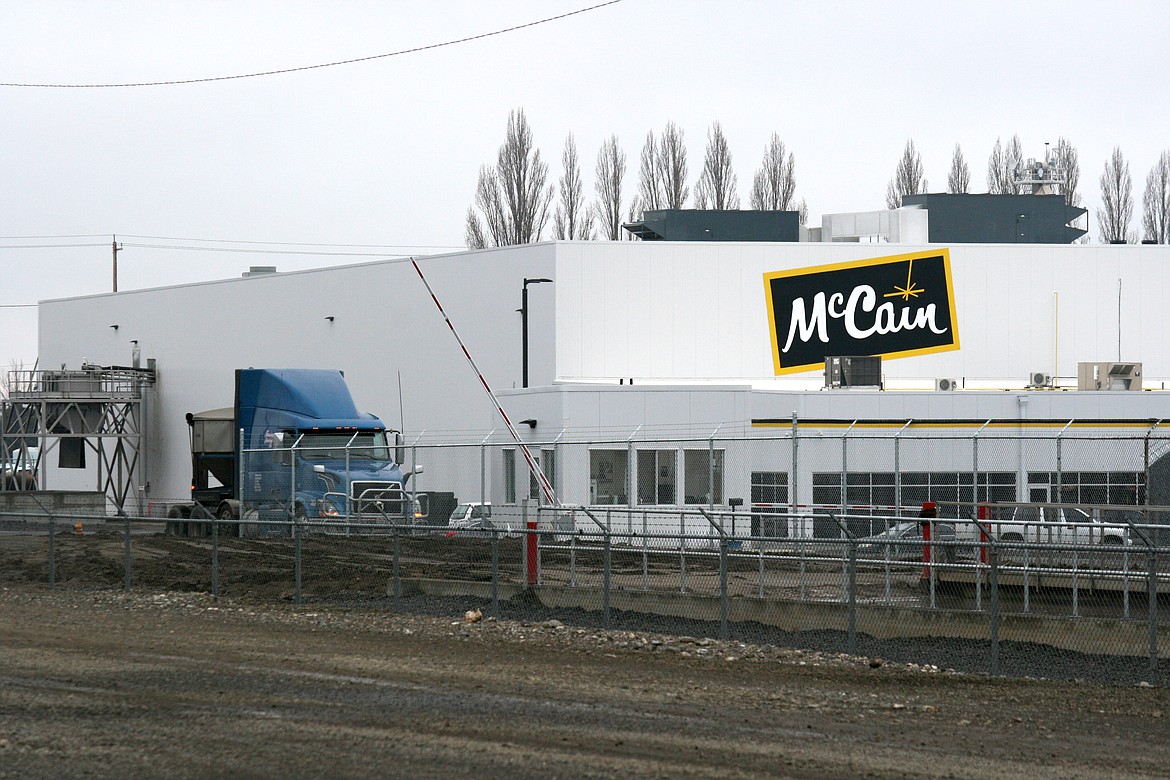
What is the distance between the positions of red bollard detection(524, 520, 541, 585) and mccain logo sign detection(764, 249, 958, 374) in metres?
27.2

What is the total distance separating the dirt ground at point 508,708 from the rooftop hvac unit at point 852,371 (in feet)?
78.2

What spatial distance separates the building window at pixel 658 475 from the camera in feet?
108

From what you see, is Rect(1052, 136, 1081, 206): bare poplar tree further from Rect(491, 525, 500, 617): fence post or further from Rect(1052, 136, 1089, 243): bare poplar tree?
Rect(491, 525, 500, 617): fence post

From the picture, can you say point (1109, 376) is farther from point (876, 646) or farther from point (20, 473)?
point (20, 473)

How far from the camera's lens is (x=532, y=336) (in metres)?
46.1

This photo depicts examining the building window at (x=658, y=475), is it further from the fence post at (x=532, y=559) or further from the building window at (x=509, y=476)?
the fence post at (x=532, y=559)

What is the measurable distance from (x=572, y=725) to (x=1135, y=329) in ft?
139

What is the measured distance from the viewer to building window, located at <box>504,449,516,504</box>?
35.4 metres

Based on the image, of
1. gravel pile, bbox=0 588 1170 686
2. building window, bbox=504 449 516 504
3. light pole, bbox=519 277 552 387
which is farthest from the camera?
light pole, bbox=519 277 552 387

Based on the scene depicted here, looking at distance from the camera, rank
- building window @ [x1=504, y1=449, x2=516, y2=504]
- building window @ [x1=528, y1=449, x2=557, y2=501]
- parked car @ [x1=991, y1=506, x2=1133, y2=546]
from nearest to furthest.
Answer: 1. parked car @ [x1=991, y1=506, x2=1133, y2=546]
2. building window @ [x1=528, y1=449, x2=557, y2=501]
3. building window @ [x1=504, y1=449, x2=516, y2=504]

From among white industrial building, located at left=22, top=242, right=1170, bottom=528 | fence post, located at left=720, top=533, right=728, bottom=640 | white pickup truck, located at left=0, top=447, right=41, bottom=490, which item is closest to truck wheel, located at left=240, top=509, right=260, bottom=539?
white industrial building, located at left=22, top=242, right=1170, bottom=528

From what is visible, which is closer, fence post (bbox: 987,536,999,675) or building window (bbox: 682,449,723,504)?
fence post (bbox: 987,536,999,675)

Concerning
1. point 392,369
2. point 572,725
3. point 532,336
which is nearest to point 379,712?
point 572,725

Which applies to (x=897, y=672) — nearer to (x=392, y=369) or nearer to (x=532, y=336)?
(x=532, y=336)
